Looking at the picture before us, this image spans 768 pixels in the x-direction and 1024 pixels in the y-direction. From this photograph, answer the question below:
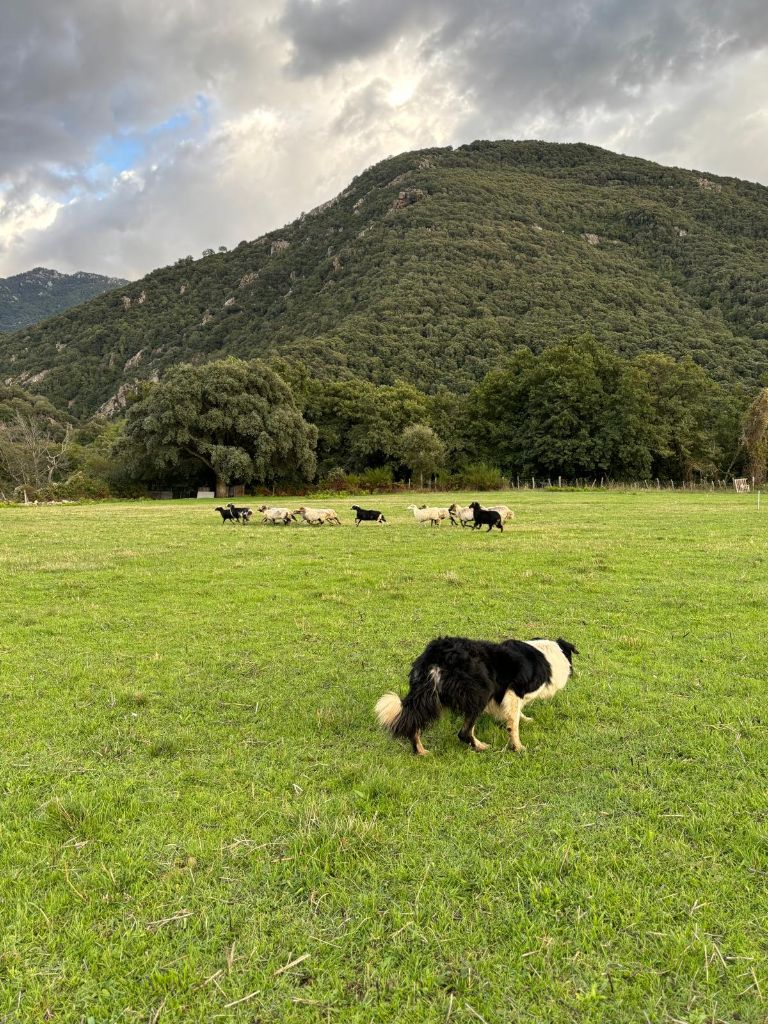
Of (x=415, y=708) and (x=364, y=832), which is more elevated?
(x=415, y=708)

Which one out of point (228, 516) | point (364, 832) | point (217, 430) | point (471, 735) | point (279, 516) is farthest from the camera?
point (217, 430)

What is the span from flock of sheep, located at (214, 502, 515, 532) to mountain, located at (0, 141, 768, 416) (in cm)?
5755

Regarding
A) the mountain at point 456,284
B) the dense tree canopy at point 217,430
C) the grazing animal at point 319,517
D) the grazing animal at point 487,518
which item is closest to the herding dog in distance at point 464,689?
the grazing animal at point 487,518

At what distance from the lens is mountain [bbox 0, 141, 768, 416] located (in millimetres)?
88000

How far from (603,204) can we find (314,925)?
171m

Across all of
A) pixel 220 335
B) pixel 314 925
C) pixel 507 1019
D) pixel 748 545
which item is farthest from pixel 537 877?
pixel 220 335

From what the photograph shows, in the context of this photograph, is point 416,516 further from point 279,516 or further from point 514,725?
point 514,725

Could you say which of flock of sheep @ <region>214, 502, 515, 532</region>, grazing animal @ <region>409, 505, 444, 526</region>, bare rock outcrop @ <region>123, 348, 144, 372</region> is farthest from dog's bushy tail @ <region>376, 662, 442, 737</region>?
bare rock outcrop @ <region>123, 348, 144, 372</region>

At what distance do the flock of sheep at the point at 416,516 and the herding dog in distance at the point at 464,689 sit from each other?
13556 mm

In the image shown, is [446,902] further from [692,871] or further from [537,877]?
[692,871]

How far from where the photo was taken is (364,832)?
10.1 ft

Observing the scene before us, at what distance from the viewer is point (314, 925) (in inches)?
98.5

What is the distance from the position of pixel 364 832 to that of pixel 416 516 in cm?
1710

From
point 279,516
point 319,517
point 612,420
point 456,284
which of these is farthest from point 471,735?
point 456,284
